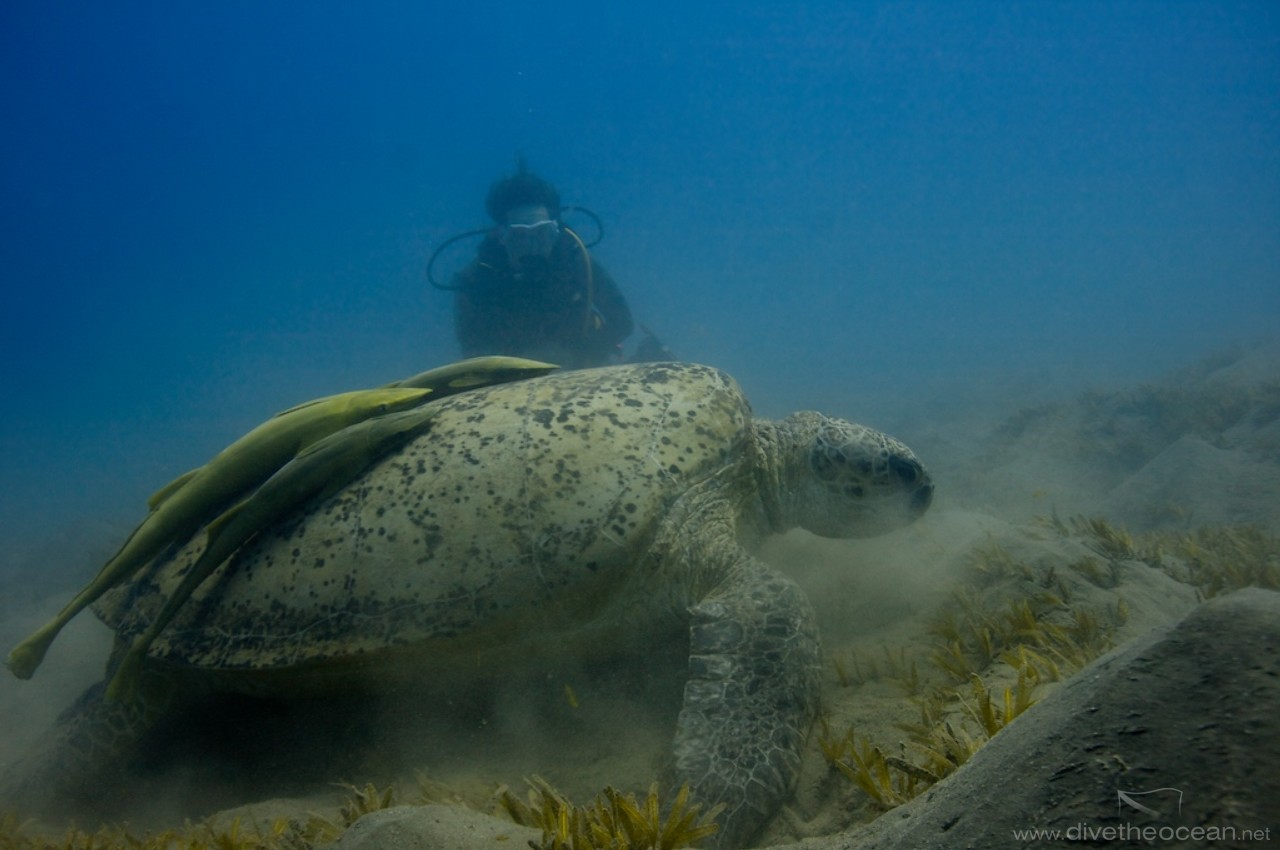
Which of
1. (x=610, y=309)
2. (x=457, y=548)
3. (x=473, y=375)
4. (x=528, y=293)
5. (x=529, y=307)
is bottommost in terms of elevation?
(x=457, y=548)

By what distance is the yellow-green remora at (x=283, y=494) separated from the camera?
113 inches

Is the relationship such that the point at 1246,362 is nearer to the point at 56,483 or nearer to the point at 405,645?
the point at 405,645

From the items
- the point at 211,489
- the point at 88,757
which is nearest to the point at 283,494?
the point at 211,489

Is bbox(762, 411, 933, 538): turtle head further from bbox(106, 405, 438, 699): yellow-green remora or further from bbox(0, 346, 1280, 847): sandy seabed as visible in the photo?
bbox(106, 405, 438, 699): yellow-green remora

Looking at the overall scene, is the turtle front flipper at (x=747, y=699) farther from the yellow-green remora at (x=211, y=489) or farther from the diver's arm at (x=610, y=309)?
the diver's arm at (x=610, y=309)

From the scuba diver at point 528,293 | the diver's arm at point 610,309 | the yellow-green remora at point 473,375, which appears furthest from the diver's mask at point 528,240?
the yellow-green remora at point 473,375

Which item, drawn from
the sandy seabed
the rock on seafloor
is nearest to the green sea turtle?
the sandy seabed

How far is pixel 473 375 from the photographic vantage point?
4082mm

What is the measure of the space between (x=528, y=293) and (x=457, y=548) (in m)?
8.13

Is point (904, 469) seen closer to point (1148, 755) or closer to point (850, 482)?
point (850, 482)

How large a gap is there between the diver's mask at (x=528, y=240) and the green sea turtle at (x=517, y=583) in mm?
7070

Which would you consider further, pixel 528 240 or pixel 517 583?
pixel 528 240

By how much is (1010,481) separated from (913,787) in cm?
772

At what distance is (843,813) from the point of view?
78.7 inches
